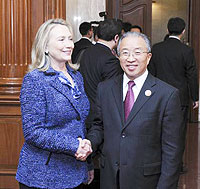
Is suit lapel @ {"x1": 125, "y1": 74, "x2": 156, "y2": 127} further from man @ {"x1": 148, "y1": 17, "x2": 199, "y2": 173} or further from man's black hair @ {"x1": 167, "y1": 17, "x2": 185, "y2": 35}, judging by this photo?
man's black hair @ {"x1": 167, "y1": 17, "x2": 185, "y2": 35}

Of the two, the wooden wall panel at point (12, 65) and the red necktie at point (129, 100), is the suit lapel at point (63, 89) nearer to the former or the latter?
the red necktie at point (129, 100)

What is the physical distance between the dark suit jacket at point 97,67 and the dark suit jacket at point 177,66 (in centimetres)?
139

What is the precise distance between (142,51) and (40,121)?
0.72m

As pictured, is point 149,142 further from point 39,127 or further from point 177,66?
point 177,66

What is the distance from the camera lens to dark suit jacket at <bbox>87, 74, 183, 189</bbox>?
7.95ft

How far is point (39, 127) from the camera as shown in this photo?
8.05 ft

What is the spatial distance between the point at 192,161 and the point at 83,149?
407 cm

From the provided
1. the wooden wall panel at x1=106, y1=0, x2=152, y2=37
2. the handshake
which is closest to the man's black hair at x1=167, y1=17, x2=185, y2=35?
the wooden wall panel at x1=106, y1=0, x2=152, y2=37

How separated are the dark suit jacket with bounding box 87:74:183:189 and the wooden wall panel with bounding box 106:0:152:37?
552cm

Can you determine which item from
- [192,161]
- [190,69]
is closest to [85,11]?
[190,69]

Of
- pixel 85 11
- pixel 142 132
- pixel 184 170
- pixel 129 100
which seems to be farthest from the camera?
pixel 85 11

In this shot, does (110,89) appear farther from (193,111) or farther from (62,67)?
(193,111)

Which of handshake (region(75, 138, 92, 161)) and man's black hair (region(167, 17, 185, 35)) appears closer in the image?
handshake (region(75, 138, 92, 161))

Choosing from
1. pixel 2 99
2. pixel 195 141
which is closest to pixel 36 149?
pixel 2 99
